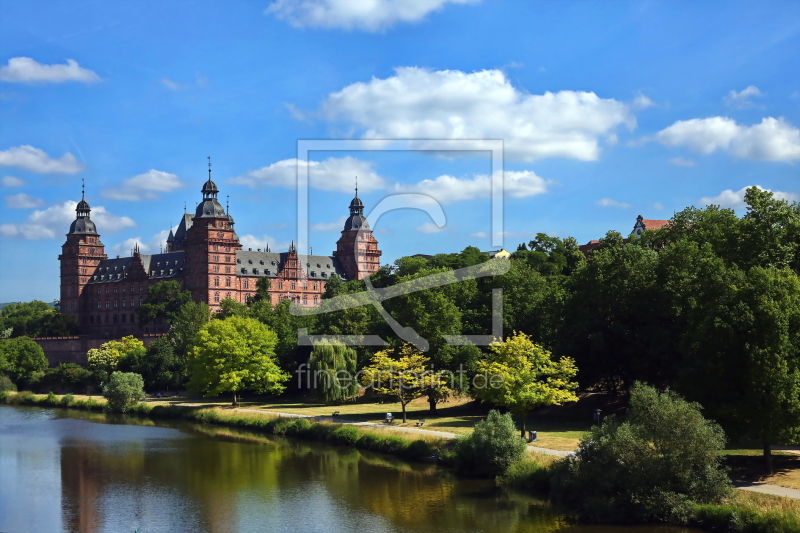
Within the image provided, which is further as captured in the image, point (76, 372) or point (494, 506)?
point (76, 372)

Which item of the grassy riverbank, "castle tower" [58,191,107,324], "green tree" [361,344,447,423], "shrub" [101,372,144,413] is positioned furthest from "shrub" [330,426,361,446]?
"castle tower" [58,191,107,324]

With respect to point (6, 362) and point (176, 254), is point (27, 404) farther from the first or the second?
point (176, 254)

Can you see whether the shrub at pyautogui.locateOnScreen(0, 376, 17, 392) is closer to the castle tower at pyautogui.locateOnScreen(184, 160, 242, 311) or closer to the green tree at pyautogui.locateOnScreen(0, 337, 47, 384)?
the green tree at pyautogui.locateOnScreen(0, 337, 47, 384)

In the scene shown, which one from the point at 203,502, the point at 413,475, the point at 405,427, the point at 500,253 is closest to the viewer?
the point at 203,502

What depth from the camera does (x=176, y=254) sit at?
115375mm

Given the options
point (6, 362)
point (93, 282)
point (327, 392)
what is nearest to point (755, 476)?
point (327, 392)

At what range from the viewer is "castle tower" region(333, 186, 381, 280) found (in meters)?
130

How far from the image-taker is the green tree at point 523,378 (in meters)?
36.0

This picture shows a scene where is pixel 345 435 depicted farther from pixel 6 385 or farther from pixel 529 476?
pixel 6 385

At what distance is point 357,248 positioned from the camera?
131125 mm

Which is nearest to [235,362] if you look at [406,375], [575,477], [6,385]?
[406,375]

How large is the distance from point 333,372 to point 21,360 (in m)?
44.1

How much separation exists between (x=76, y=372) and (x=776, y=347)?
6751cm

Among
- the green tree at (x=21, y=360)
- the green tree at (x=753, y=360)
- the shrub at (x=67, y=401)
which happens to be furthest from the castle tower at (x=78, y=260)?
the green tree at (x=753, y=360)
